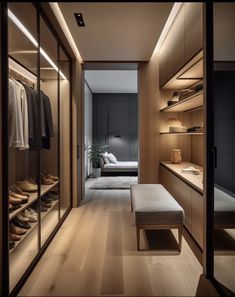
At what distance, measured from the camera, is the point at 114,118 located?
29.9ft

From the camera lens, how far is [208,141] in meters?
2.08

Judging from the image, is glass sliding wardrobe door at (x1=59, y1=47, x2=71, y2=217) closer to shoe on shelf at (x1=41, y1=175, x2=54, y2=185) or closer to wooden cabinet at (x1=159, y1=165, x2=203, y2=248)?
shoe on shelf at (x1=41, y1=175, x2=54, y2=185)

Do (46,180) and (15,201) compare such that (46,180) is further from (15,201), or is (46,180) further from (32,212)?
(15,201)

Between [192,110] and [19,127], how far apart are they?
302 centimetres

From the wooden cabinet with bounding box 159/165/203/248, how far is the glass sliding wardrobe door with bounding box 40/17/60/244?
62.5 inches

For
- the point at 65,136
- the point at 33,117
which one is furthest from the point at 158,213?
the point at 65,136

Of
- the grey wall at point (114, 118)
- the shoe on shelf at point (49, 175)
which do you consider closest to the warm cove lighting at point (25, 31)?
the shoe on shelf at point (49, 175)

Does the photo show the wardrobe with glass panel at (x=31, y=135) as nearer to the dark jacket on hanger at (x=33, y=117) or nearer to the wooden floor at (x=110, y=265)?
the dark jacket on hanger at (x=33, y=117)

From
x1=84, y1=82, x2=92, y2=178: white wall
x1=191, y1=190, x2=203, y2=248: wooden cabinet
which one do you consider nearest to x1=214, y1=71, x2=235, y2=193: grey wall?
x1=191, y1=190, x2=203, y2=248: wooden cabinet

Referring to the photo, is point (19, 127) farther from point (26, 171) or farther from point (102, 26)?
point (102, 26)

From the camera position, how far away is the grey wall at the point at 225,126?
3562 mm

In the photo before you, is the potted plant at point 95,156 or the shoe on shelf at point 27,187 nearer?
the shoe on shelf at point 27,187

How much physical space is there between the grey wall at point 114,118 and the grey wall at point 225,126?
17.6 ft

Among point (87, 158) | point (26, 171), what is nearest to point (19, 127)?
point (26, 171)
